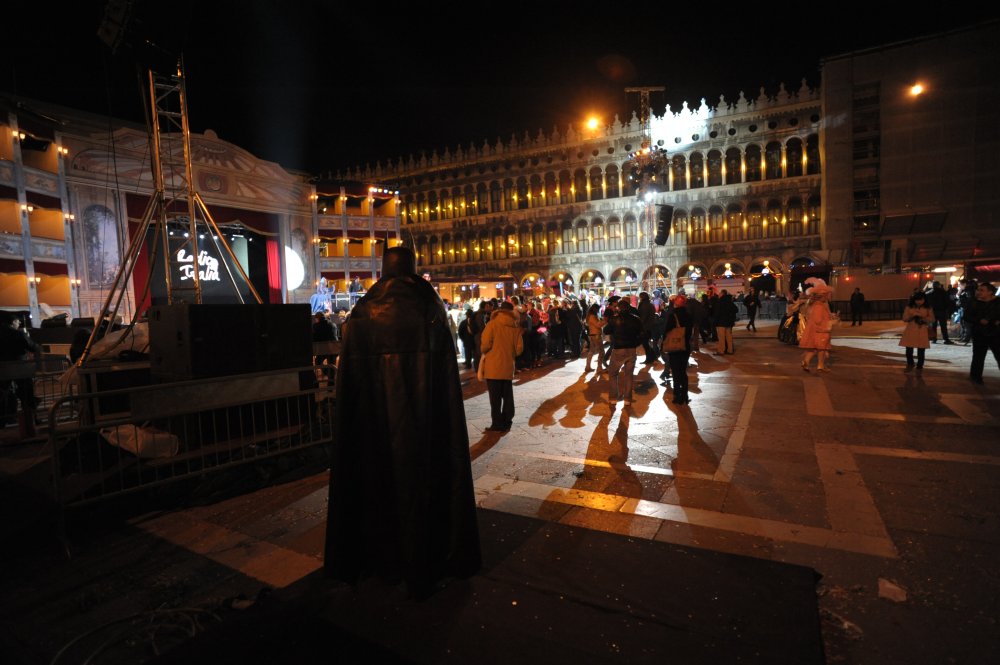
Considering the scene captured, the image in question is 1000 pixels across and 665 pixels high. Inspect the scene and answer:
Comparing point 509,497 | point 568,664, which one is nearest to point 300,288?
point 509,497

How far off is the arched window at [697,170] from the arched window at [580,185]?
27.9ft

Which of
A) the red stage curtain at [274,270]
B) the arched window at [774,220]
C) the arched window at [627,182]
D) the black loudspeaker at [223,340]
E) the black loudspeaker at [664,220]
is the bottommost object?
the black loudspeaker at [223,340]

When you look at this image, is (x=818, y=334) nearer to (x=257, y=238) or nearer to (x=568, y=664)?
(x=568, y=664)

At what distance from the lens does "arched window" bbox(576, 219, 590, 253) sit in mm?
40938

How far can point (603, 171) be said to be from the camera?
39.9 metres

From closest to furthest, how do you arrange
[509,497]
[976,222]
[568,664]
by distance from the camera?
1. [568,664]
2. [509,497]
3. [976,222]

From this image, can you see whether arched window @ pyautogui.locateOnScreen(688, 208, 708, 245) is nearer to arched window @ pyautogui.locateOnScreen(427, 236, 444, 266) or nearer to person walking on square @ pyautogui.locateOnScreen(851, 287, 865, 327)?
person walking on square @ pyautogui.locateOnScreen(851, 287, 865, 327)

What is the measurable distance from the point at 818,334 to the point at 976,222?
98.7 feet

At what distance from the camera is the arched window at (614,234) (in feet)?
130

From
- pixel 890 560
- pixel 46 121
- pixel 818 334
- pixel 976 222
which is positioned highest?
pixel 46 121

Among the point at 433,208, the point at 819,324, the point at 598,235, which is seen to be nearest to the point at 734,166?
the point at 598,235

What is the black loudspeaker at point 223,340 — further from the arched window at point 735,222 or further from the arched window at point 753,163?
the arched window at point 753,163

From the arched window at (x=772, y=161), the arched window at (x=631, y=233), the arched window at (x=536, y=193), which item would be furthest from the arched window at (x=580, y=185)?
the arched window at (x=772, y=161)

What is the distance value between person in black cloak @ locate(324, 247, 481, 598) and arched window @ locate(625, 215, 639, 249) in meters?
38.6
